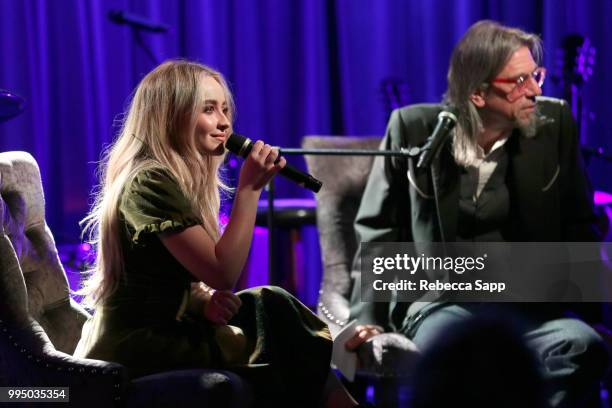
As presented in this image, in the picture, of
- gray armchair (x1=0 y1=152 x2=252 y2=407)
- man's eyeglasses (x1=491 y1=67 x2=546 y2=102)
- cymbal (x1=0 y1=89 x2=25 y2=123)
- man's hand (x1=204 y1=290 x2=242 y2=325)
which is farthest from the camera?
man's eyeglasses (x1=491 y1=67 x2=546 y2=102)

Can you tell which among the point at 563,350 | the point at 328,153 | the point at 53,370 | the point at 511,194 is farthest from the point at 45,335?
the point at 511,194

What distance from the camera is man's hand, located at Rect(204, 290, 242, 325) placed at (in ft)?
5.64

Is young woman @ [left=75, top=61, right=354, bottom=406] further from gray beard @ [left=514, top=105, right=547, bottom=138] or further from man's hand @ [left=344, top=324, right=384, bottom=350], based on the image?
gray beard @ [left=514, top=105, right=547, bottom=138]

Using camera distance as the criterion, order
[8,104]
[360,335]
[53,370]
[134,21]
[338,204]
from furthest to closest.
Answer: [134,21] → [338,204] → [360,335] → [8,104] → [53,370]

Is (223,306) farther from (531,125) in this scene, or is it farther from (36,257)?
(531,125)

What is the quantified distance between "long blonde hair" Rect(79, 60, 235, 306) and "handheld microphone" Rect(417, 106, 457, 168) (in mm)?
563

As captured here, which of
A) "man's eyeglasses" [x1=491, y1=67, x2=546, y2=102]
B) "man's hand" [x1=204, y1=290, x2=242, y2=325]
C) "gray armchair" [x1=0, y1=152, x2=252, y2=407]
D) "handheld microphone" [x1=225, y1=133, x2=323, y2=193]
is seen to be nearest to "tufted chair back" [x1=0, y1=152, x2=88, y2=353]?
"gray armchair" [x1=0, y1=152, x2=252, y2=407]

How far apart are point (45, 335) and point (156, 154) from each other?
0.42 meters

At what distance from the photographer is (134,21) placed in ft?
11.9

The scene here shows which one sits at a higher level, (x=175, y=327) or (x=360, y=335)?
(x=175, y=327)

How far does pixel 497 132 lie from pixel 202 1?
213cm

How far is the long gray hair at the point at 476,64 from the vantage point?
2521mm

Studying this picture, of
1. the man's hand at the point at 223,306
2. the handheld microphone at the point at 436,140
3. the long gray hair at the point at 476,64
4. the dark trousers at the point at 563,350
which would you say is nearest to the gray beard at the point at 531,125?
the long gray hair at the point at 476,64

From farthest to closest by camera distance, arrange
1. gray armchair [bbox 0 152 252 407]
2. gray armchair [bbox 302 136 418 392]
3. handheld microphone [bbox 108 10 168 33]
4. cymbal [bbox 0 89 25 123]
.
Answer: handheld microphone [bbox 108 10 168 33] → gray armchair [bbox 302 136 418 392] → cymbal [bbox 0 89 25 123] → gray armchair [bbox 0 152 252 407]
